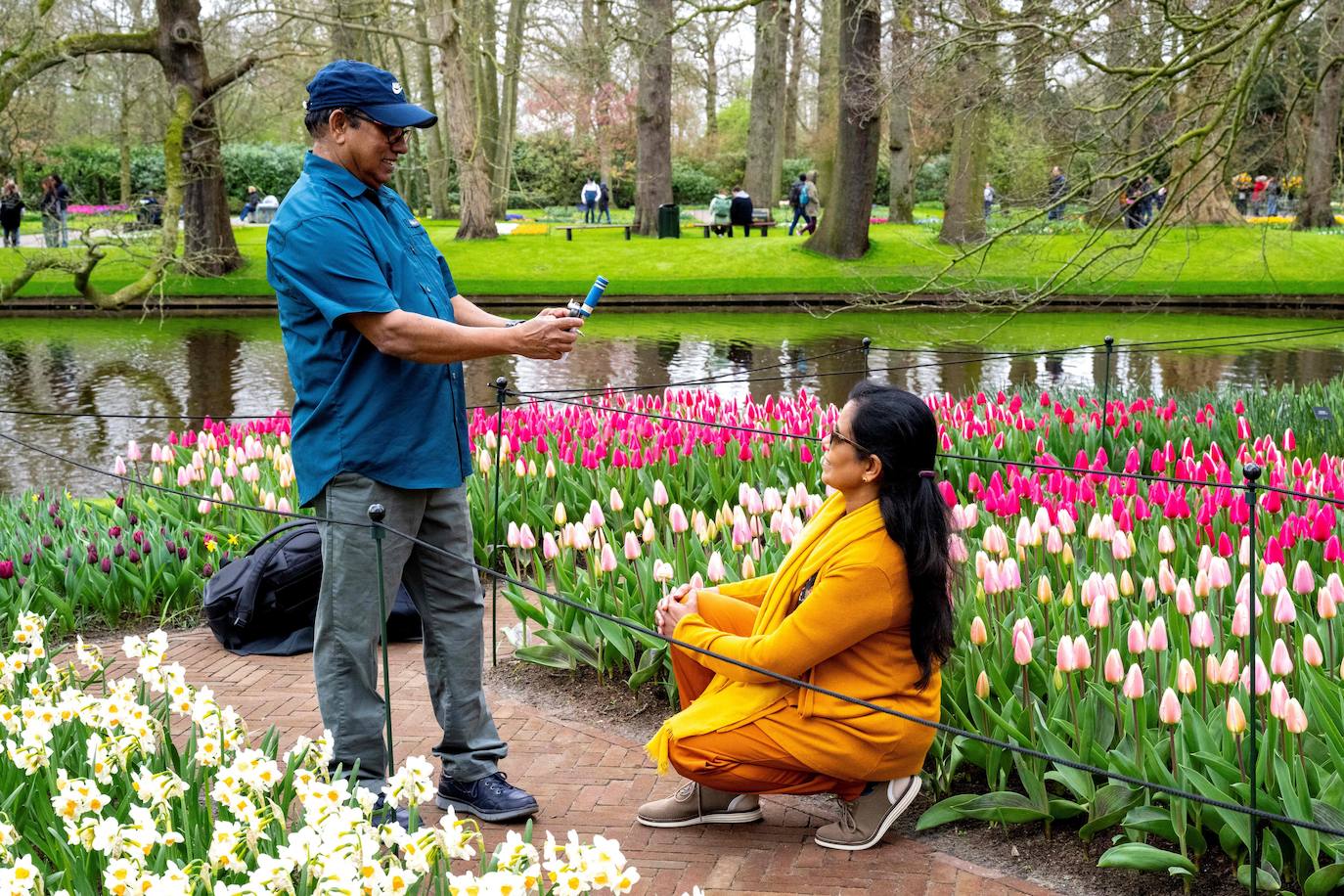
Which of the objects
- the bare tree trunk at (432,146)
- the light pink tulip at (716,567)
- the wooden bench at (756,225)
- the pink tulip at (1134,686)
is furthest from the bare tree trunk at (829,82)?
the pink tulip at (1134,686)

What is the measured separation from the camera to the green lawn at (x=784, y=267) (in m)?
21.6

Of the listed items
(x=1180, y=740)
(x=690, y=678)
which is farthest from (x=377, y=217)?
(x=1180, y=740)

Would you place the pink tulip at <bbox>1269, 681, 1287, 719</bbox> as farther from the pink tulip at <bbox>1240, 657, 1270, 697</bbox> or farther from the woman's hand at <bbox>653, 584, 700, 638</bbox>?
the woman's hand at <bbox>653, 584, 700, 638</bbox>

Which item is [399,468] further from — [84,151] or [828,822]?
[84,151]

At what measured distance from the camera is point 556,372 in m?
16.0

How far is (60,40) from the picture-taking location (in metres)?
16.5

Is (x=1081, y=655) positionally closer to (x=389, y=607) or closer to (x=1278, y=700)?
(x=1278, y=700)

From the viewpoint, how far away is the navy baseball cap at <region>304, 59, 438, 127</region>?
3412 mm

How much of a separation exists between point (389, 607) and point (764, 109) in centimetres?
3182

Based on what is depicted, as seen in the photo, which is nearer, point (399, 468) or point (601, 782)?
point (399, 468)

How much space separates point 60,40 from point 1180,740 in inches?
650

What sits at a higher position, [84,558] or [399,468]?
[399,468]

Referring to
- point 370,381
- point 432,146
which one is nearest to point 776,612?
point 370,381

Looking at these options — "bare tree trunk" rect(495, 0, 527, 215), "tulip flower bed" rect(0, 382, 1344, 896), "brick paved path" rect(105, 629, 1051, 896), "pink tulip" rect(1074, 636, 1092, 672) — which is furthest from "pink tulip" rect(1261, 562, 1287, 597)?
"bare tree trunk" rect(495, 0, 527, 215)
